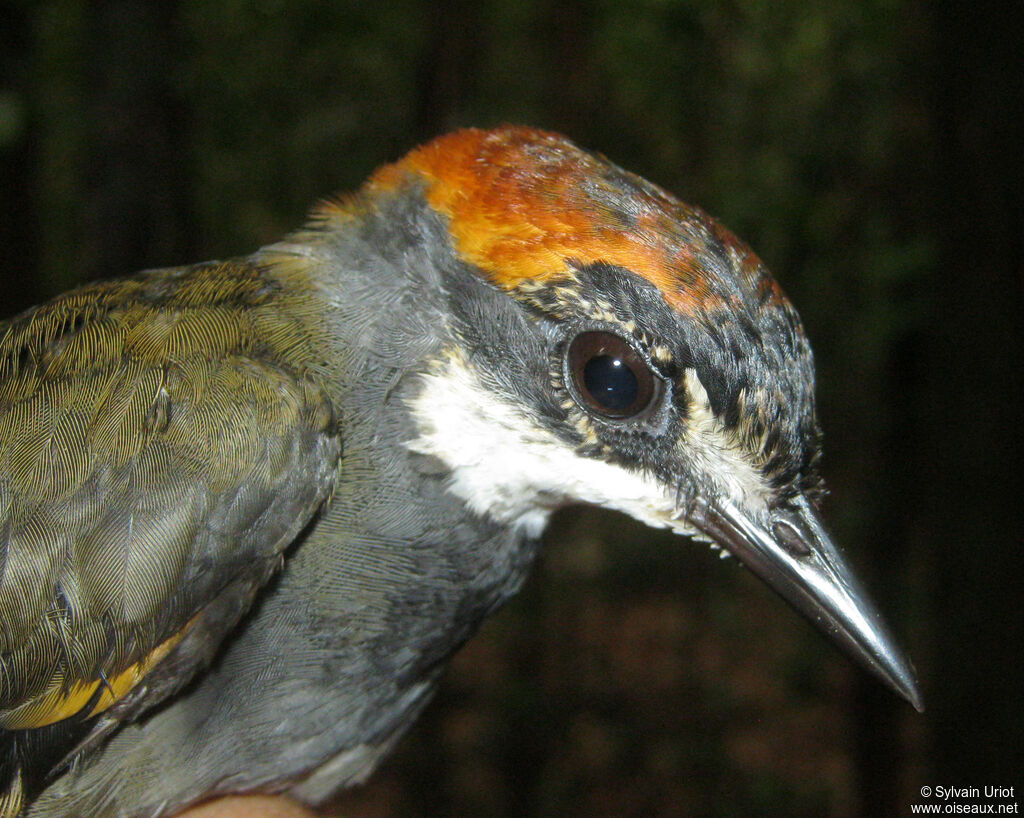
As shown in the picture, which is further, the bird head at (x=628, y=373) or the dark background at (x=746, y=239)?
the dark background at (x=746, y=239)

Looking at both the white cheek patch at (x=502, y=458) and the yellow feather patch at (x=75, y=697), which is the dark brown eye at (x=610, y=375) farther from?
the yellow feather patch at (x=75, y=697)

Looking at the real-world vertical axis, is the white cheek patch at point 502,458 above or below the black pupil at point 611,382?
below

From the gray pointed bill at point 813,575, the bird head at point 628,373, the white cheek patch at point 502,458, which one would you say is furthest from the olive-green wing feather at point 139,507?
the gray pointed bill at point 813,575

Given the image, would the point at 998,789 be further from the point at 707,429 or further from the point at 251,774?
the point at 251,774

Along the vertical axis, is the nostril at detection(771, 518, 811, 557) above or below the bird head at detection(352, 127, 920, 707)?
below

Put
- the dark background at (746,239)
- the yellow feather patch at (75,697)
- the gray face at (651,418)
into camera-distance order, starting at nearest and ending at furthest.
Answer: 1. the gray face at (651,418)
2. the yellow feather patch at (75,697)
3. the dark background at (746,239)

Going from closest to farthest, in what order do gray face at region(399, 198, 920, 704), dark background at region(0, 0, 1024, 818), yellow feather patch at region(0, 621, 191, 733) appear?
gray face at region(399, 198, 920, 704) < yellow feather patch at region(0, 621, 191, 733) < dark background at region(0, 0, 1024, 818)

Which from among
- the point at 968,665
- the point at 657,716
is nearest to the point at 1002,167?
the point at 968,665

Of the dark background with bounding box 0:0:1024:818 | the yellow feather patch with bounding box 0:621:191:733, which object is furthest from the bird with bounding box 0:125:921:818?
the dark background with bounding box 0:0:1024:818

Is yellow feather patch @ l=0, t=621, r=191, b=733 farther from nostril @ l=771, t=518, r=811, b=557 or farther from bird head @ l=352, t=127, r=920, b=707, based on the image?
nostril @ l=771, t=518, r=811, b=557
